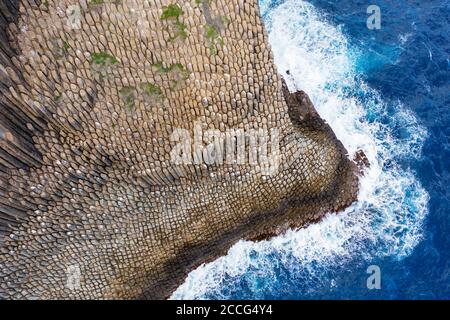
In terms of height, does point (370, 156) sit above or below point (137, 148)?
below

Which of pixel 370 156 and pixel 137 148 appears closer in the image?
pixel 137 148

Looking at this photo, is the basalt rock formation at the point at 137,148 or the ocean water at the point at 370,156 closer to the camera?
the basalt rock formation at the point at 137,148

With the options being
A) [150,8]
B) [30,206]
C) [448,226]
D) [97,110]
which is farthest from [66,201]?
[448,226]

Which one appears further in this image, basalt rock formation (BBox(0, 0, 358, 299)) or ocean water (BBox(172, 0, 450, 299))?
ocean water (BBox(172, 0, 450, 299))
